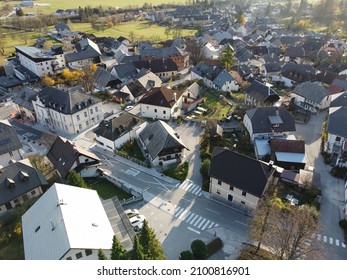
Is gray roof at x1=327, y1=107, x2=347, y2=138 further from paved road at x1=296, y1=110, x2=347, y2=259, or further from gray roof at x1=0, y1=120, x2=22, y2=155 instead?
gray roof at x1=0, y1=120, x2=22, y2=155

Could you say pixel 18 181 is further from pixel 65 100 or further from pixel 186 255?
pixel 186 255

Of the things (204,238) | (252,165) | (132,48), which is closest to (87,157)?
(204,238)

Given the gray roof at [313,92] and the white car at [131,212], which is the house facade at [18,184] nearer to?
the white car at [131,212]

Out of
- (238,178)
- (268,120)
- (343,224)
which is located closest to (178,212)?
(238,178)

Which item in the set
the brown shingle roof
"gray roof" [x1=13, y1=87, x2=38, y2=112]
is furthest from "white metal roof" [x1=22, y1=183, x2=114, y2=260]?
"gray roof" [x1=13, y1=87, x2=38, y2=112]
